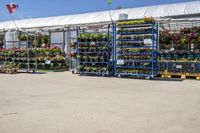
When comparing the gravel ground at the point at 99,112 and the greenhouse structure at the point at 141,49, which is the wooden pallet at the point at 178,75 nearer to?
the greenhouse structure at the point at 141,49

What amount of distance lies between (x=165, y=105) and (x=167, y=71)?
7.23 meters

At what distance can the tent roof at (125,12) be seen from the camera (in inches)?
860

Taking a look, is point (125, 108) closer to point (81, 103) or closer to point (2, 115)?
point (81, 103)

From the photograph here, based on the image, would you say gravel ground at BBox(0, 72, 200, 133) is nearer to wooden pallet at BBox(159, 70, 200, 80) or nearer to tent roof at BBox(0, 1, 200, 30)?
wooden pallet at BBox(159, 70, 200, 80)

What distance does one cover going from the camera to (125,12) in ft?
83.2

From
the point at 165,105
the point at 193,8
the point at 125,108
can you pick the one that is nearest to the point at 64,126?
the point at 125,108

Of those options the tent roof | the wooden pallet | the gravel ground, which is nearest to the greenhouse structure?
the wooden pallet

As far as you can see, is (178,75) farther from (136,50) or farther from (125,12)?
(125,12)

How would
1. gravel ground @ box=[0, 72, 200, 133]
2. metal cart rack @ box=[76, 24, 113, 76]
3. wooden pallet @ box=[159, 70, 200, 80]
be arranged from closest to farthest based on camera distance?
gravel ground @ box=[0, 72, 200, 133], wooden pallet @ box=[159, 70, 200, 80], metal cart rack @ box=[76, 24, 113, 76]

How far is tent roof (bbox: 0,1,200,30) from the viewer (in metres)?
21.8

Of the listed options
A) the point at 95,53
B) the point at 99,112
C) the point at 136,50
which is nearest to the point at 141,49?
the point at 136,50

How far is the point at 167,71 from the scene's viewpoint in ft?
46.2

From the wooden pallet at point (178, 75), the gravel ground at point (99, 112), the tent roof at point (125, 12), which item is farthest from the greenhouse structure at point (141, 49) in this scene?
the tent roof at point (125, 12)

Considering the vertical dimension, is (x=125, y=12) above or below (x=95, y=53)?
above
